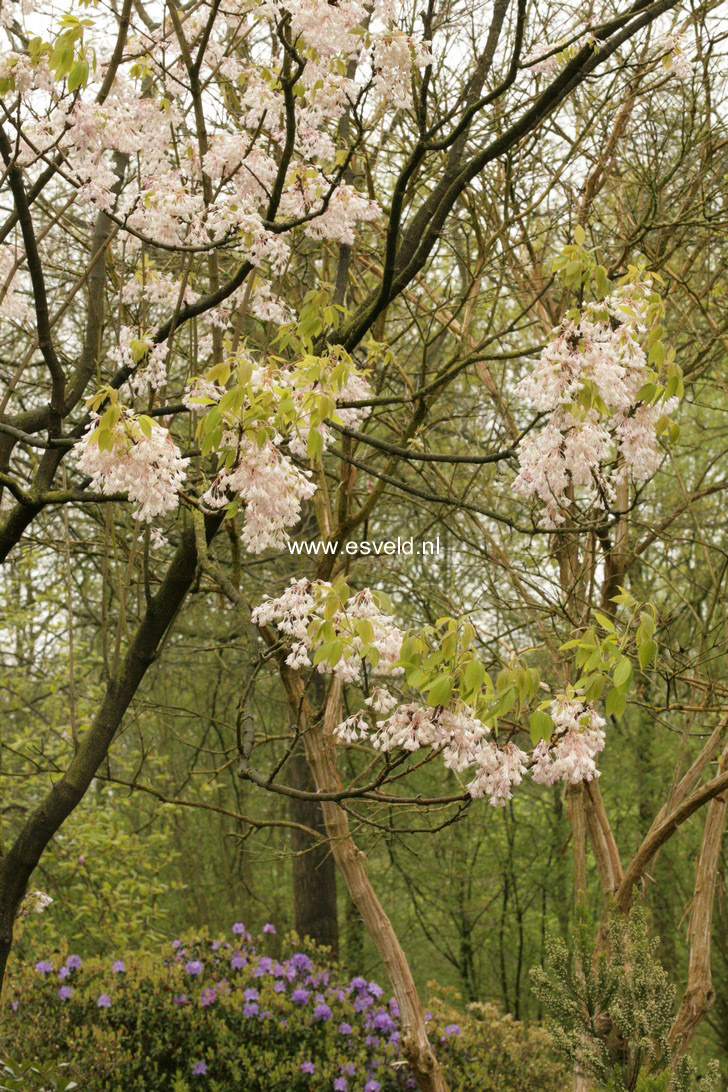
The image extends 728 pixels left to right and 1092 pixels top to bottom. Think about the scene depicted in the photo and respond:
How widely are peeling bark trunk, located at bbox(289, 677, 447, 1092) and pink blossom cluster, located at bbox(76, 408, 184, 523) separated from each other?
2.35 m

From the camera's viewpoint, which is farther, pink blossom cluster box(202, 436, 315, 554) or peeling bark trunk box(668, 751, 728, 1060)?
peeling bark trunk box(668, 751, 728, 1060)

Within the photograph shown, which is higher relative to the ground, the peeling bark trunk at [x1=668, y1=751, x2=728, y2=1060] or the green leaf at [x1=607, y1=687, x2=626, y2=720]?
the green leaf at [x1=607, y1=687, x2=626, y2=720]

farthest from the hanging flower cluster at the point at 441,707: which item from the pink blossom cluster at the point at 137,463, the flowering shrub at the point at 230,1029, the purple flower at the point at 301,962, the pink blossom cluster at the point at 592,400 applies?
the purple flower at the point at 301,962

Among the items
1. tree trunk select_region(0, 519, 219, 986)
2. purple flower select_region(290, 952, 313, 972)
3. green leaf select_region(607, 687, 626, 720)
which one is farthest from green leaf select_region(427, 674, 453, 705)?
purple flower select_region(290, 952, 313, 972)

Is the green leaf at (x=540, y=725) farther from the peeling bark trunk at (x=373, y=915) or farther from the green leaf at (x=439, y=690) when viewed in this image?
the peeling bark trunk at (x=373, y=915)

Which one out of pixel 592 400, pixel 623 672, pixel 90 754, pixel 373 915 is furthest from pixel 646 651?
pixel 373 915

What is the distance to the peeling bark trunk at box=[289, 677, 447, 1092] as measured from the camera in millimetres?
5016

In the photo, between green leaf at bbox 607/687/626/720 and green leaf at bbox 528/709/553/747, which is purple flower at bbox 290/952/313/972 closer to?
green leaf at bbox 528/709/553/747

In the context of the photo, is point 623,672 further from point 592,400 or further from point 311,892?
point 311,892

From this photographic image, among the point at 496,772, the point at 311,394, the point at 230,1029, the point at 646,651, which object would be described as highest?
the point at 311,394

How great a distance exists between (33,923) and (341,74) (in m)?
7.56

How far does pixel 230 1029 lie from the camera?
691 cm

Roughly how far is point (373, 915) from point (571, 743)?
8.41 ft

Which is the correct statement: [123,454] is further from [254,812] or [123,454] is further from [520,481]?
[254,812]
